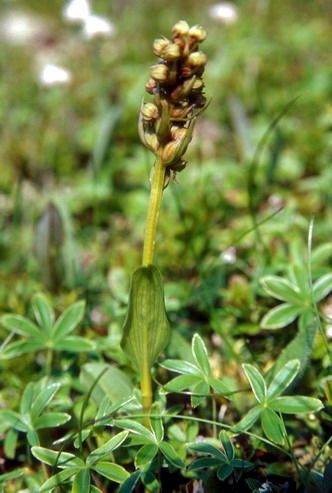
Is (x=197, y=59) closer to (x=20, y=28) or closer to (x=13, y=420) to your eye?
(x=13, y=420)

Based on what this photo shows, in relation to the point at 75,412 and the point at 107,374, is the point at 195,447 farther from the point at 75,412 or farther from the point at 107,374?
the point at 75,412

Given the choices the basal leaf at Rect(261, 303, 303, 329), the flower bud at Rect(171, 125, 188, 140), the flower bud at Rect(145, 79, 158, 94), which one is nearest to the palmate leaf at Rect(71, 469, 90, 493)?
the basal leaf at Rect(261, 303, 303, 329)

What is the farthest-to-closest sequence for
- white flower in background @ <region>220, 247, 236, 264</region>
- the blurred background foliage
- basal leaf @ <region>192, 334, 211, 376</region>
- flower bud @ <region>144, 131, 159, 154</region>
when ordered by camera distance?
white flower in background @ <region>220, 247, 236, 264</region>, the blurred background foliage, basal leaf @ <region>192, 334, 211, 376</region>, flower bud @ <region>144, 131, 159, 154</region>

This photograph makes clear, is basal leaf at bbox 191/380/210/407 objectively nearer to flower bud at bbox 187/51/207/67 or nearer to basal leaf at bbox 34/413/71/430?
basal leaf at bbox 34/413/71/430

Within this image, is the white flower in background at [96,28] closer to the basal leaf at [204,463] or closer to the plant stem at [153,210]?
the plant stem at [153,210]

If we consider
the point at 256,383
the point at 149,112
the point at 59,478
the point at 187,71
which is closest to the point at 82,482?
the point at 59,478

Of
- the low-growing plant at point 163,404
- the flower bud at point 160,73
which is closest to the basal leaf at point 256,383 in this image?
the low-growing plant at point 163,404
